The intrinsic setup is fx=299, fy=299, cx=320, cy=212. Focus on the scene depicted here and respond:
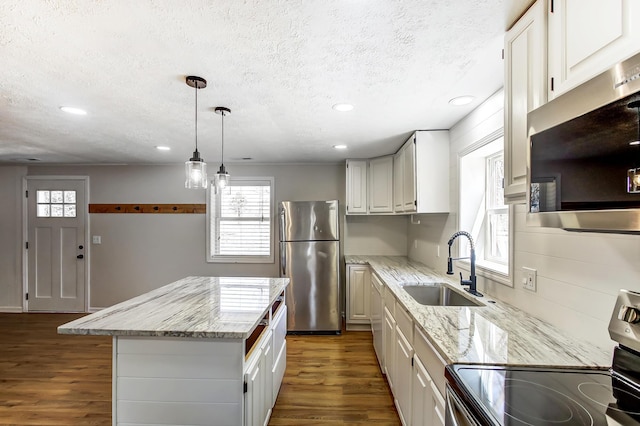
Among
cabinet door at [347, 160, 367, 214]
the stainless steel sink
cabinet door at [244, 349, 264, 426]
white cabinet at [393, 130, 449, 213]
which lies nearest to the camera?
cabinet door at [244, 349, 264, 426]

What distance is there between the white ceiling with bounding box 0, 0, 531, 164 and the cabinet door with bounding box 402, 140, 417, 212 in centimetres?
23

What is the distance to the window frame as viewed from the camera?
180cm

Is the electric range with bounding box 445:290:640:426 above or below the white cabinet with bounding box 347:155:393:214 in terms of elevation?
below

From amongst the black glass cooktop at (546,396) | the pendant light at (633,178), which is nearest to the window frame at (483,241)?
the black glass cooktop at (546,396)

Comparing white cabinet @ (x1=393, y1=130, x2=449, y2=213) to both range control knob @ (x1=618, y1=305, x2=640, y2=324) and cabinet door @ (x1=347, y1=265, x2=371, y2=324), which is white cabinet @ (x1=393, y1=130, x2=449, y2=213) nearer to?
cabinet door @ (x1=347, y1=265, x2=371, y2=324)

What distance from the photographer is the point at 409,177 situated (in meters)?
3.06

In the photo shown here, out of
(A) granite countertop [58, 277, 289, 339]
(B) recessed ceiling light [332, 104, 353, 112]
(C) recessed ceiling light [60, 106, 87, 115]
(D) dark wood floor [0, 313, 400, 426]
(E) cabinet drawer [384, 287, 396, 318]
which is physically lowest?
(D) dark wood floor [0, 313, 400, 426]

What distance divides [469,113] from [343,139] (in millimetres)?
→ 1195

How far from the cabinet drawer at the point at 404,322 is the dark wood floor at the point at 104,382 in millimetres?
754

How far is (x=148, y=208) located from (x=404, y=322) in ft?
13.5

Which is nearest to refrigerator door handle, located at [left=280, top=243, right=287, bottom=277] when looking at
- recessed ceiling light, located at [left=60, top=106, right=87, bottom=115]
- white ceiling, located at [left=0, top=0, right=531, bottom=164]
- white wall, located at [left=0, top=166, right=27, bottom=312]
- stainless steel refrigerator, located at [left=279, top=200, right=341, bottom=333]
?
stainless steel refrigerator, located at [left=279, top=200, right=341, bottom=333]

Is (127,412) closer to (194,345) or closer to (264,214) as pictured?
(194,345)

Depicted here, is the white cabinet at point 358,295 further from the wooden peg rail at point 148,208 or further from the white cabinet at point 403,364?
the wooden peg rail at point 148,208

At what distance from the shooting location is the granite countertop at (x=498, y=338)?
1117mm
